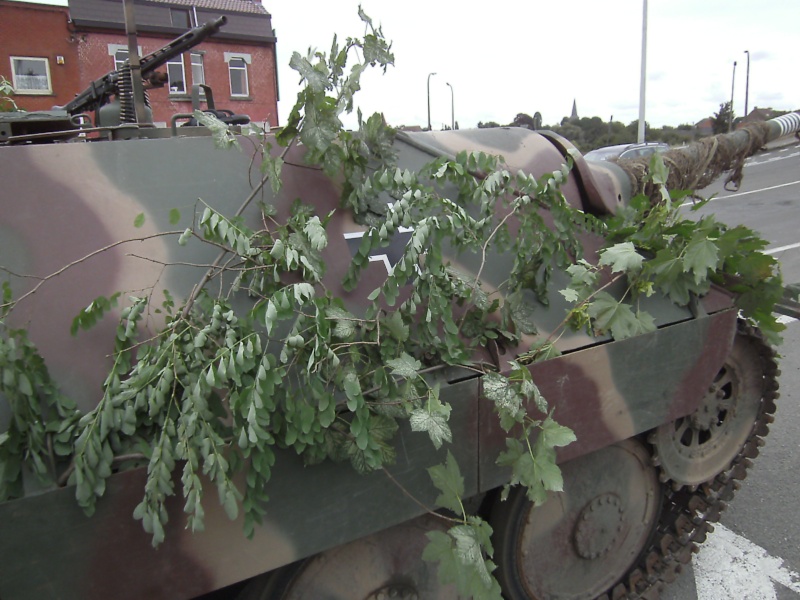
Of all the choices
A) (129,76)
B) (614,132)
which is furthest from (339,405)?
(614,132)

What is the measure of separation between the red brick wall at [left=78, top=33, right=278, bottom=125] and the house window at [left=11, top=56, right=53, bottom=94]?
0.88 m

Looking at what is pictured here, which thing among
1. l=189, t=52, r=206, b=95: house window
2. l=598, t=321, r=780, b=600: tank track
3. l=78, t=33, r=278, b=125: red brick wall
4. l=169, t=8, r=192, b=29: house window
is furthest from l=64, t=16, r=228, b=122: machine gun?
l=189, t=52, r=206, b=95: house window

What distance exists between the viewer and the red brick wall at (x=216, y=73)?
16922mm

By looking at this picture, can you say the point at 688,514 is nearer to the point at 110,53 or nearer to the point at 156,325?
the point at 156,325

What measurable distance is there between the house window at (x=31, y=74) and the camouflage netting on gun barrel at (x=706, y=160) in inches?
738

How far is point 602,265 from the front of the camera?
2.21m

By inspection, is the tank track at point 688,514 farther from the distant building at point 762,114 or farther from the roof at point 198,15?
the roof at point 198,15

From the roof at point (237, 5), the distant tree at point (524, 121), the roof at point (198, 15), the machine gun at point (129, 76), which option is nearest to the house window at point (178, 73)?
the roof at point (198, 15)

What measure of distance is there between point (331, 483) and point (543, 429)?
0.54 meters

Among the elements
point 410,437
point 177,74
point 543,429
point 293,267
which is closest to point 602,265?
point 543,429

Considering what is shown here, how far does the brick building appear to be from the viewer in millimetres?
16875

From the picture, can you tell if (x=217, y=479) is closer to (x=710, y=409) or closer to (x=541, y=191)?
(x=541, y=191)

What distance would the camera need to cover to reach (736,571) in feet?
9.14

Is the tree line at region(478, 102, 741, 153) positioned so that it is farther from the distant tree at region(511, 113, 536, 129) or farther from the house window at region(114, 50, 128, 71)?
the distant tree at region(511, 113, 536, 129)
